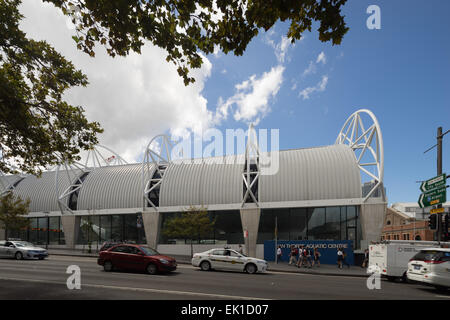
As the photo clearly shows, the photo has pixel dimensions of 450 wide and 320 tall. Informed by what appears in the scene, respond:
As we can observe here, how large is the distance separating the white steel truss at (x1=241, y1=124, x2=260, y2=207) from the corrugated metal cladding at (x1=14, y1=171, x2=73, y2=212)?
24.1 metres

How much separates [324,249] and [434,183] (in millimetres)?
10726

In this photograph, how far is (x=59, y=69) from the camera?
11289 mm

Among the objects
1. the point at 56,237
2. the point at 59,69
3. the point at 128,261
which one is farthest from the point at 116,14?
the point at 56,237

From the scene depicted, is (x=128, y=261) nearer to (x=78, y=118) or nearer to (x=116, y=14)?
(x=78, y=118)

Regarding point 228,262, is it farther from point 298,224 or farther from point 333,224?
point 333,224

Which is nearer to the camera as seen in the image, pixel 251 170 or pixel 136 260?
pixel 136 260

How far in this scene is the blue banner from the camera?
1006 inches

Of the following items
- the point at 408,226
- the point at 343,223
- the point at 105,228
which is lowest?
the point at 408,226

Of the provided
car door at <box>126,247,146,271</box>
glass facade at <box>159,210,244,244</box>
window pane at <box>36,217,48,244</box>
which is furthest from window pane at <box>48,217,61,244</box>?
car door at <box>126,247,146,271</box>

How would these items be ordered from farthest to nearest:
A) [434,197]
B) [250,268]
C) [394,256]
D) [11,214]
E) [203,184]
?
[11,214] < [203,184] < [434,197] < [250,268] < [394,256]

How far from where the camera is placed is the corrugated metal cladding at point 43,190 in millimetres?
41594

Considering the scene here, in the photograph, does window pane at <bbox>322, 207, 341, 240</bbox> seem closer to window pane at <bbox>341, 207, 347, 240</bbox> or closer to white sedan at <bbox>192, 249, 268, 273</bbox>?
window pane at <bbox>341, 207, 347, 240</bbox>

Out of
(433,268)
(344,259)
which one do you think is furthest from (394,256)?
(344,259)

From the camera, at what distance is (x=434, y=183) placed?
18234mm
